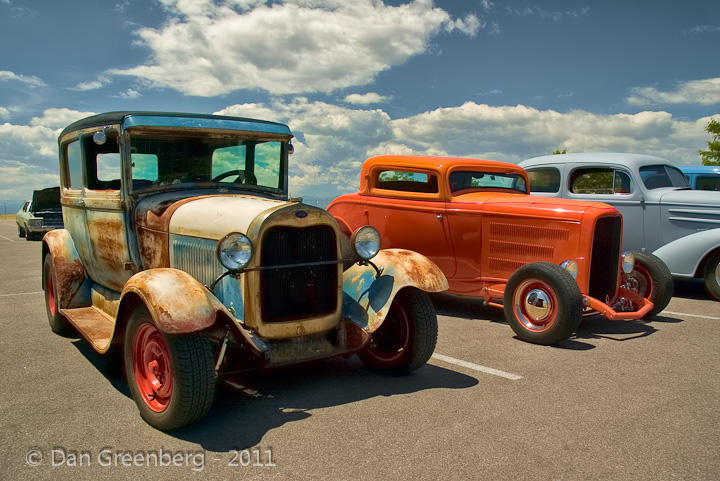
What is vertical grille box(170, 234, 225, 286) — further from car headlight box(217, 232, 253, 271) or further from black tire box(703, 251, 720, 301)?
black tire box(703, 251, 720, 301)

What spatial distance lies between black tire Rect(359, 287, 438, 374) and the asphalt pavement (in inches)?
4.8

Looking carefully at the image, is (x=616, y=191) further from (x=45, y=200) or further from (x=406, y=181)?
(x=45, y=200)

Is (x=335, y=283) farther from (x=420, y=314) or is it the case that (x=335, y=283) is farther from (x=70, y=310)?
(x=70, y=310)

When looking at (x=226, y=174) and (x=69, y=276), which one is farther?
(x=69, y=276)

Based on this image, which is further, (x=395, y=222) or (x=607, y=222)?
(x=395, y=222)

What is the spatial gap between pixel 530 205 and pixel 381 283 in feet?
8.40

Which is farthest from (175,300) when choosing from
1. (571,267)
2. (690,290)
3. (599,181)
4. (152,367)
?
(690,290)

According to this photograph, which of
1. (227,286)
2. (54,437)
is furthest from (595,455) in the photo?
(54,437)

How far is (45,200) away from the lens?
59.6ft

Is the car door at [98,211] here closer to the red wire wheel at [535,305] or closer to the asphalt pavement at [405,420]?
the asphalt pavement at [405,420]

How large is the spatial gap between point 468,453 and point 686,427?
1391 millimetres

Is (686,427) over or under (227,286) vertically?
under

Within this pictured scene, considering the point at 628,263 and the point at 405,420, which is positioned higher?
the point at 628,263

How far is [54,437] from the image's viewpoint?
305 centimetres
